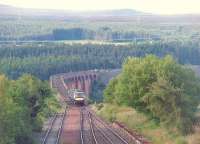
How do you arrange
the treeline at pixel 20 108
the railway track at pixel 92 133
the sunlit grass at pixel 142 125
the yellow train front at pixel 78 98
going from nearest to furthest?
the treeline at pixel 20 108
the sunlit grass at pixel 142 125
the railway track at pixel 92 133
the yellow train front at pixel 78 98

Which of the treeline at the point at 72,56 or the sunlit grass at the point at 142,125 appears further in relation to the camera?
the treeline at the point at 72,56

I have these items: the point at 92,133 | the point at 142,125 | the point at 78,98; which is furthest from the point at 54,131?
the point at 78,98

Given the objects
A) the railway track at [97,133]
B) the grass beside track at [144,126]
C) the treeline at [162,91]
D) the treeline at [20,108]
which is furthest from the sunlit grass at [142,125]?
the treeline at [20,108]

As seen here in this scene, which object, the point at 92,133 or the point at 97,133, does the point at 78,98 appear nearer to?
the point at 97,133

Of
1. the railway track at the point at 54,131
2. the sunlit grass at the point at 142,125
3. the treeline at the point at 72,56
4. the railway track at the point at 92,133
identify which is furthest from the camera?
the treeline at the point at 72,56

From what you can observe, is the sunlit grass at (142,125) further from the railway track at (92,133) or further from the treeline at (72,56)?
the treeline at (72,56)

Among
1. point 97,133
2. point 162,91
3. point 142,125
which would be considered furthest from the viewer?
point 142,125
